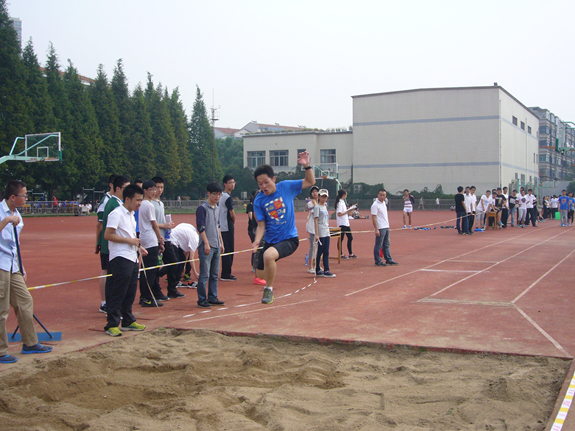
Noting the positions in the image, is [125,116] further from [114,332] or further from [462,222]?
[114,332]

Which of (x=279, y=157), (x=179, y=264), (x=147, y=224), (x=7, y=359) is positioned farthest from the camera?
(x=279, y=157)

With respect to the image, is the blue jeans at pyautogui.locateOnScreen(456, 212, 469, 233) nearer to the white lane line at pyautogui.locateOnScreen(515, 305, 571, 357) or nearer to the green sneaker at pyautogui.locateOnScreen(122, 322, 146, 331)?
the white lane line at pyautogui.locateOnScreen(515, 305, 571, 357)

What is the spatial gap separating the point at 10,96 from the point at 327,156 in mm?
38865

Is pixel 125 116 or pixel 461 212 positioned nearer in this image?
pixel 461 212

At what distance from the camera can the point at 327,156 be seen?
69812 mm

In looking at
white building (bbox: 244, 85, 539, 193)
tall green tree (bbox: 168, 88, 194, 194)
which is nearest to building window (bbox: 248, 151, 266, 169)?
white building (bbox: 244, 85, 539, 193)

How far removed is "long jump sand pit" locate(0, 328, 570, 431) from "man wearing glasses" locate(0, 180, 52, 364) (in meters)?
0.45

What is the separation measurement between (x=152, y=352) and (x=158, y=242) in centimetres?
278

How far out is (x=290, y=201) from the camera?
7402 mm

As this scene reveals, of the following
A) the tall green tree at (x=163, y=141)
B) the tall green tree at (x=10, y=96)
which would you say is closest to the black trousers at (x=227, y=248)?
the tall green tree at (x=10, y=96)

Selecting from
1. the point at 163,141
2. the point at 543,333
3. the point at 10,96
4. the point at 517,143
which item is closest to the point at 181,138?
the point at 163,141

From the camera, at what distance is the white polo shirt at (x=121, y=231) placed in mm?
6070

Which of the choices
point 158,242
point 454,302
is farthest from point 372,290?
point 158,242

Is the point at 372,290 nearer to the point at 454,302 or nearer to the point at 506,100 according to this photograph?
the point at 454,302
